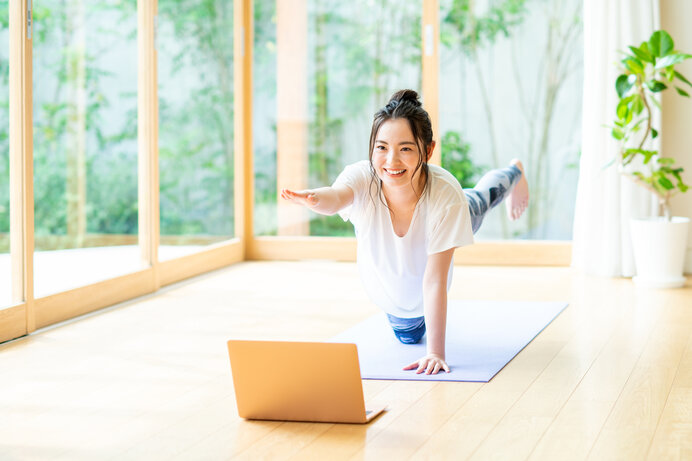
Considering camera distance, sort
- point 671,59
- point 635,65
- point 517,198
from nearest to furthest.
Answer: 1. point 517,198
2. point 671,59
3. point 635,65

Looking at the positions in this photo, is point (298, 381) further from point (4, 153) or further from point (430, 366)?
point (4, 153)

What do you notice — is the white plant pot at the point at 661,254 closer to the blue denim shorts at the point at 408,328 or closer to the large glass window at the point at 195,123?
the blue denim shorts at the point at 408,328

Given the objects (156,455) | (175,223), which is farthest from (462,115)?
(156,455)

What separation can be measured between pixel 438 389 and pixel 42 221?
168 centimetres

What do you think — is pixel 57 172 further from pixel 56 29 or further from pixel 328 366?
pixel 328 366

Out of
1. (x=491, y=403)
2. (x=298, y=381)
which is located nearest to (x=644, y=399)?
(x=491, y=403)

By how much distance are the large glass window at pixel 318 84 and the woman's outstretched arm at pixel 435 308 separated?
2.53m

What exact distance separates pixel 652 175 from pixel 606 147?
350 mm

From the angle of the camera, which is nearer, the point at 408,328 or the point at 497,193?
the point at 408,328

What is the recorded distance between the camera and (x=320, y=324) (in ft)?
10.8

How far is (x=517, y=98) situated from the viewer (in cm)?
482

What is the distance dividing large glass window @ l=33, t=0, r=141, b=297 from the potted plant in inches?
90.3

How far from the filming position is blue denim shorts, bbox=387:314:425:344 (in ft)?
9.39

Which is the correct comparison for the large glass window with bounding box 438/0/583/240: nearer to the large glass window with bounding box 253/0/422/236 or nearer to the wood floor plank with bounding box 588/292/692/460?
the large glass window with bounding box 253/0/422/236
